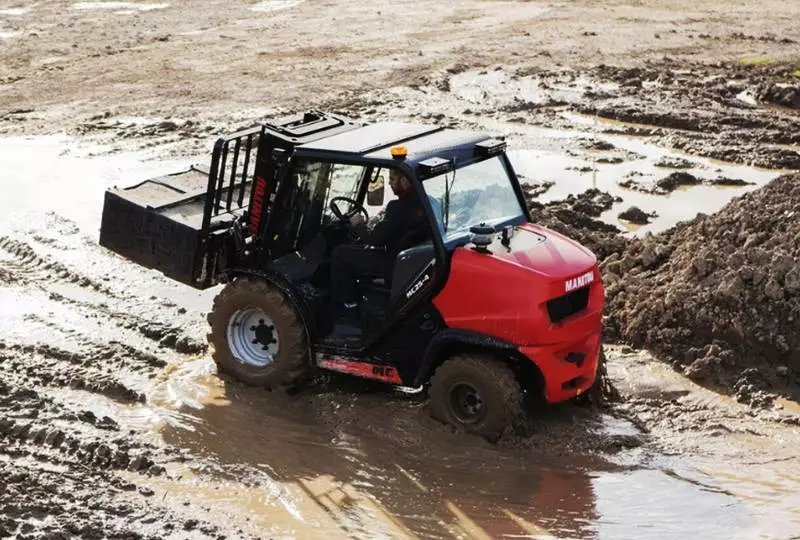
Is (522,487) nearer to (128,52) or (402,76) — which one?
(402,76)

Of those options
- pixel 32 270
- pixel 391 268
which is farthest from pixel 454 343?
pixel 32 270

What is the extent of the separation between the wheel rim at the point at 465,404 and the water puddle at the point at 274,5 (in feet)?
61.7

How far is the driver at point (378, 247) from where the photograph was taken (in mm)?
8453

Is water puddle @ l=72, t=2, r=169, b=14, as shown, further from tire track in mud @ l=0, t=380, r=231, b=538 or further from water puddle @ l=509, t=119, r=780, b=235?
tire track in mud @ l=0, t=380, r=231, b=538

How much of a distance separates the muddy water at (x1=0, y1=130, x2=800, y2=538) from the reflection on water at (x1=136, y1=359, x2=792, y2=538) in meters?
0.01

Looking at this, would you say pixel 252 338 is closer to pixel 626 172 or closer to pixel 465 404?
pixel 465 404

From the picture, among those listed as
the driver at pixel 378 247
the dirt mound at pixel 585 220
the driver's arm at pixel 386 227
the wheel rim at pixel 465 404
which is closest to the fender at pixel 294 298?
the driver at pixel 378 247

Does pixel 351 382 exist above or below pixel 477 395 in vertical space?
below

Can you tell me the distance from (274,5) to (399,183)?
19.0 meters

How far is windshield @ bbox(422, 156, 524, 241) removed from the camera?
839 centimetres

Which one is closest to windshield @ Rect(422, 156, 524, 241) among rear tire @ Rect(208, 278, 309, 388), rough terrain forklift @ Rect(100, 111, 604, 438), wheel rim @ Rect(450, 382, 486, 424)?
rough terrain forklift @ Rect(100, 111, 604, 438)

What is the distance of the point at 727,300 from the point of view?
32.5 ft

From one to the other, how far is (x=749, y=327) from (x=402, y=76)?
38.7 ft

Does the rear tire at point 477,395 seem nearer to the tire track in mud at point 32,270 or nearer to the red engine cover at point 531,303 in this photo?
the red engine cover at point 531,303
